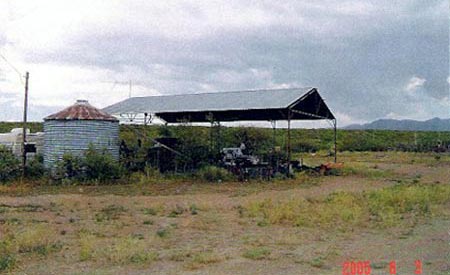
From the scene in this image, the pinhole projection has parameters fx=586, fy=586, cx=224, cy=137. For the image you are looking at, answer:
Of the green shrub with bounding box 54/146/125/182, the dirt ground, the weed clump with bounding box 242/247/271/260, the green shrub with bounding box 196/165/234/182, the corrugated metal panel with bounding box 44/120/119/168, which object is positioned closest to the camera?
the dirt ground

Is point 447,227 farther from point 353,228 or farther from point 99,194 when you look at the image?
point 99,194

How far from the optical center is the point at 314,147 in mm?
55750

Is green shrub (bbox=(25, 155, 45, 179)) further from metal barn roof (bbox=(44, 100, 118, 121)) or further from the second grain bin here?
metal barn roof (bbox=(44, 100, 118, 121))

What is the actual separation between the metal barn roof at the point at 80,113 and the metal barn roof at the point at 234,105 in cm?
433

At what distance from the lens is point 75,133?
21.9m

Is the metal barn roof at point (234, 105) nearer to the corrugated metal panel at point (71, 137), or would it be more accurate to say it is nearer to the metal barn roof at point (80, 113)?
the metal barn roof at point (80, 113)

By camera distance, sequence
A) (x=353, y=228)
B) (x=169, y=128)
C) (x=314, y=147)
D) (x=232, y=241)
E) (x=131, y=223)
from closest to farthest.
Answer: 1. (x=232, y=241)
2. (x=353, y=228)
3. (x=131, y=223)
4. (x=169, y=128)
5. (x=314, y=147)

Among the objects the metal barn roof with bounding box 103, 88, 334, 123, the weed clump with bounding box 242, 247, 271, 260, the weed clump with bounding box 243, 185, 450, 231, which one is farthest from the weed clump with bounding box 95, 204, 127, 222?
the metal barn roof with bounding box 103, 88, 334, 123

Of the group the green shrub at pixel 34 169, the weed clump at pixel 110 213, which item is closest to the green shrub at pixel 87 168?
the green shrub at pixel 34 169

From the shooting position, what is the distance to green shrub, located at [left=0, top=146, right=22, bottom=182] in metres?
20.5

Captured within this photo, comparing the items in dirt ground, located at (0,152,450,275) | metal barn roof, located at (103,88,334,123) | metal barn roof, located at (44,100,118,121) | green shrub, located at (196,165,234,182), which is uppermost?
metal barn roof, located at (103,88,334,123)

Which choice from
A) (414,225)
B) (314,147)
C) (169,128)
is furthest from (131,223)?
(314,147)

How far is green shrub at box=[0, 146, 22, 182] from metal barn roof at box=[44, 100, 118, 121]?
2126mm

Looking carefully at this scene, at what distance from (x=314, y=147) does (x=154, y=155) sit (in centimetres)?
3326
